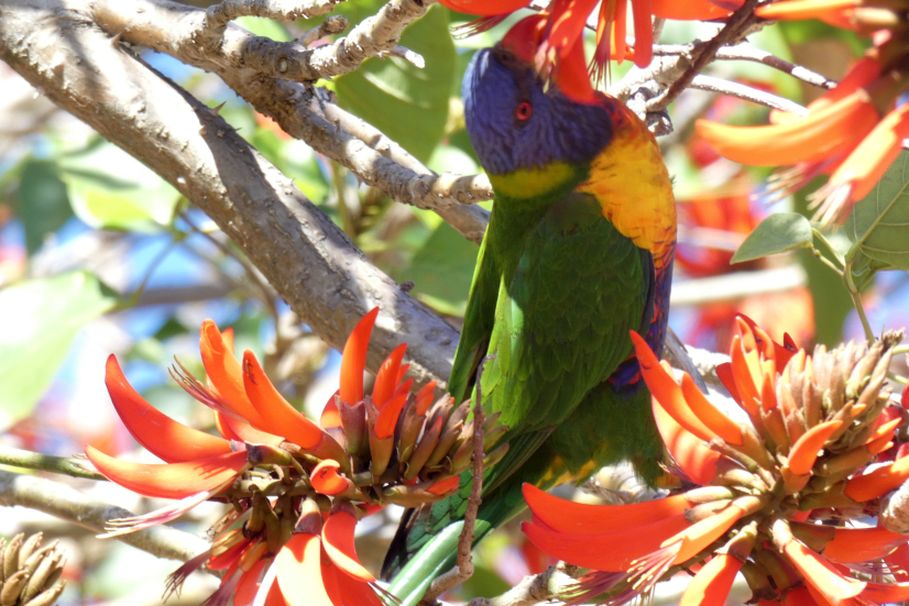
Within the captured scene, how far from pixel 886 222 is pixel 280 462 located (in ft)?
2.57

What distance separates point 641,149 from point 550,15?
0.78 metres

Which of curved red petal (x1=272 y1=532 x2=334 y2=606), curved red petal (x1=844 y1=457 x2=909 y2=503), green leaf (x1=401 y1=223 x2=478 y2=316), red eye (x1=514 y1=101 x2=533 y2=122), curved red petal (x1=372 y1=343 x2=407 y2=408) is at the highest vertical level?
red eye (x1=514 y1=101 x2=533 y2=122)

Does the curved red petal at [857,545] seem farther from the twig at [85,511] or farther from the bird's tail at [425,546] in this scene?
the twig at [85,511]

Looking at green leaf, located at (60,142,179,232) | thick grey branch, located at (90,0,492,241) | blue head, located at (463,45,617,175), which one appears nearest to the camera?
thick grey branch, located at (90,0,492,241)

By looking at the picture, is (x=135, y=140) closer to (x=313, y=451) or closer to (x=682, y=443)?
(x=313, y=451)

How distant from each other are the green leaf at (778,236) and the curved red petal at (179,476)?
26.1 inches

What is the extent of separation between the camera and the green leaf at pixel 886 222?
141cm

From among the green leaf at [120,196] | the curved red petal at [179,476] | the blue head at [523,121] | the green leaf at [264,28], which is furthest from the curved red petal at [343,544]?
the green leaf at [120,196]

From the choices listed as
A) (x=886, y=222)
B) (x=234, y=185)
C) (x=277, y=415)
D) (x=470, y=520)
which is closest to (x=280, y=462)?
(x=277, y=415)

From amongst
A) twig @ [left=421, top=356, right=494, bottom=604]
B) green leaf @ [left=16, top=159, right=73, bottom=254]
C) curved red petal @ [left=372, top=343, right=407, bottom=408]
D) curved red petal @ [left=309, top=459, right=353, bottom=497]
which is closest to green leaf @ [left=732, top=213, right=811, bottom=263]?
twig @ [left=421, top=356, right=494, bottom=604]

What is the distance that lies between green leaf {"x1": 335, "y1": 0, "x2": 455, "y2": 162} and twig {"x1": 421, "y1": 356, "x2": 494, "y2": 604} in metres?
0.79

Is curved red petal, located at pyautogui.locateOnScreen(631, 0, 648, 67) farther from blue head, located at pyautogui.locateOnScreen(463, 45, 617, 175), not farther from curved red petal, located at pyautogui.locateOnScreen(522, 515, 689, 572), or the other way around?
blue head, located at pyautogui.locateOnScreen(463, 45, 617, 175)

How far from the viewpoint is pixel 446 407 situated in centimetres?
118

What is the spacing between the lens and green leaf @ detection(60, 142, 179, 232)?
2.31 m
